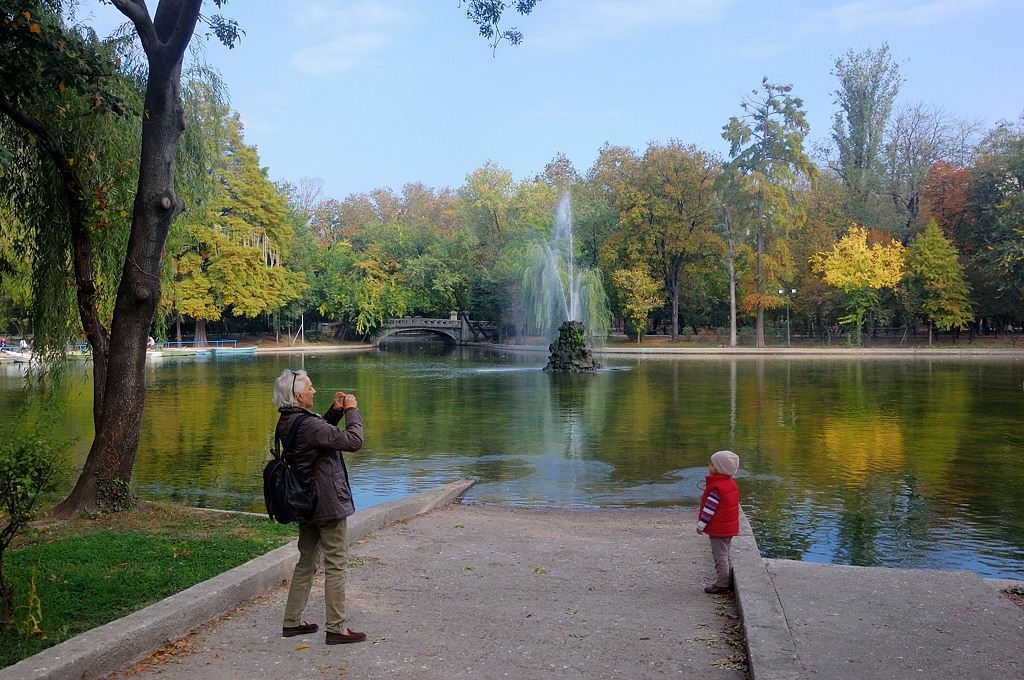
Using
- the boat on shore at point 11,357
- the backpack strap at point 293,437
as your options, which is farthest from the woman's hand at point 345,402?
the boat on shore at point 11,357

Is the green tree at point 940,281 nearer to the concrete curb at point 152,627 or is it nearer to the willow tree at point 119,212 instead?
the willow tree at point 119,212

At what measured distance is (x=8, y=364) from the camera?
1772 inches

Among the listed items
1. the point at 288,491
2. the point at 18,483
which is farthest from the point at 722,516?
the point at 18,483

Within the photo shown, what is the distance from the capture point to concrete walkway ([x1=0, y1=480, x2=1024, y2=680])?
4773 millimetres

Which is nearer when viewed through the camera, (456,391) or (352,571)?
(352,571)

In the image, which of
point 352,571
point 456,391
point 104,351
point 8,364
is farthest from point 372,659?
point 8,364

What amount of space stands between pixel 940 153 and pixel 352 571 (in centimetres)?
6956

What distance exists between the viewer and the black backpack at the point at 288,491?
512 cm

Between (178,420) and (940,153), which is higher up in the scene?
(940,153)

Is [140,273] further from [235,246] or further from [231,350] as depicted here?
[231,350]

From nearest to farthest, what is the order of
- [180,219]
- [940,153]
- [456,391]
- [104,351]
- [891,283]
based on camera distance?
[104,351] < [180,219] < [456,391] < [891,283] < [940,153]

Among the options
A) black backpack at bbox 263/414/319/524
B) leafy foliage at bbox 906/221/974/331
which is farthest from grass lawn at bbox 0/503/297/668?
leafy foliage at bbox 906/221/974/331

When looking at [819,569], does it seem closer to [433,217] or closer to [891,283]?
[891,283]

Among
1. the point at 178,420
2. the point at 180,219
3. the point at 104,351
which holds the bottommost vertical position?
the point at 178,420
